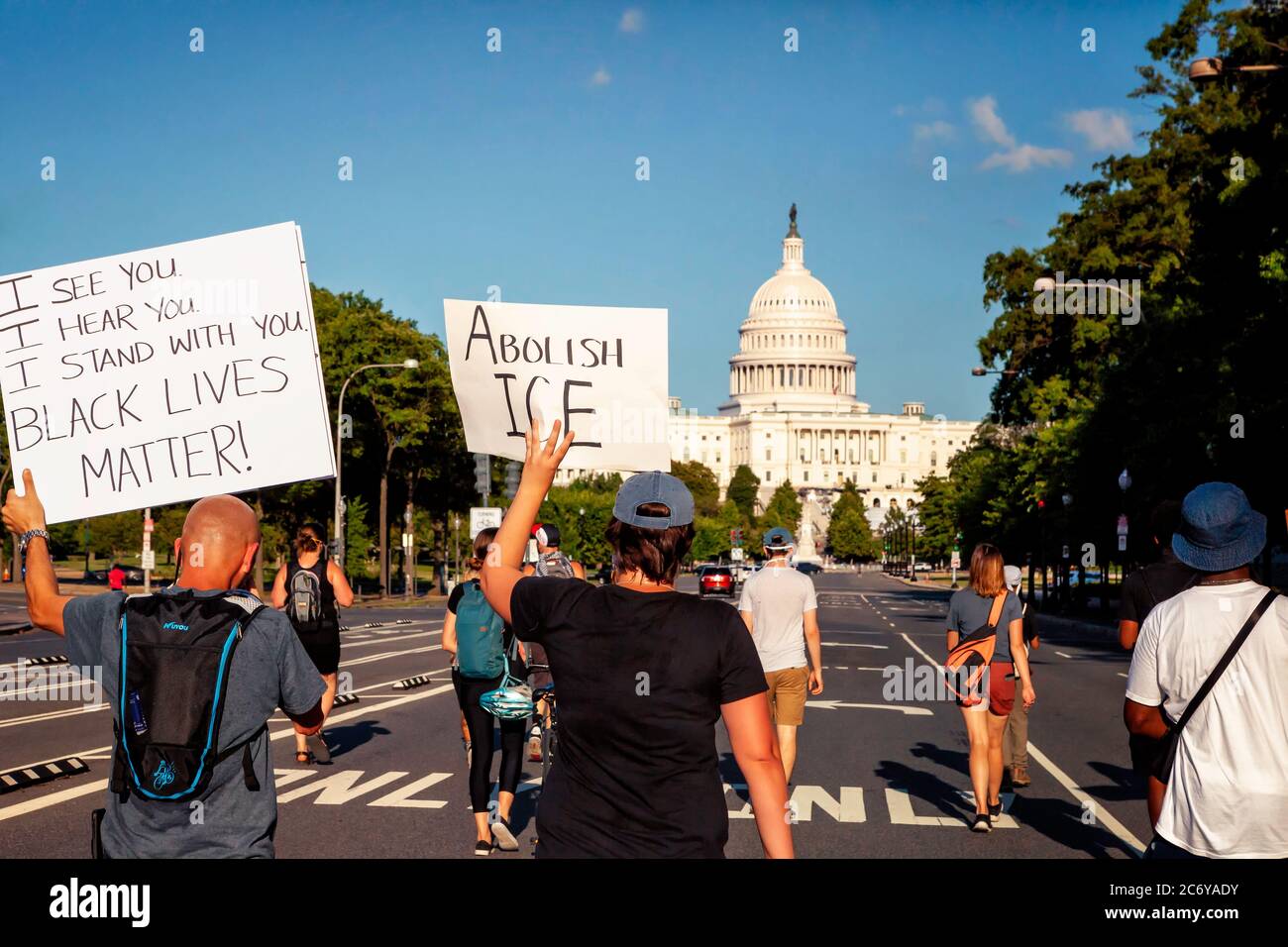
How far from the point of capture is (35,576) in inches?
186

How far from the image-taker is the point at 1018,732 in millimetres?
11914

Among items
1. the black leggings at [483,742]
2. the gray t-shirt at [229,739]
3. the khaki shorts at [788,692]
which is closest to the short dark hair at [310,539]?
the black leggings at [483,742]

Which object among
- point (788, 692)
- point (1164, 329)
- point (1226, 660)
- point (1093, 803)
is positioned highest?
point (1164, 329)

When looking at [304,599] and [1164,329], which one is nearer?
[304,599]

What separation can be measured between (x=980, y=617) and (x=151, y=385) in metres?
6.29

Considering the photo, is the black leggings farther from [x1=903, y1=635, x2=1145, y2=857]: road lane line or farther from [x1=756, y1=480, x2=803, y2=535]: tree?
[x1=756, y1=480, x2=803, y2=535]: tree

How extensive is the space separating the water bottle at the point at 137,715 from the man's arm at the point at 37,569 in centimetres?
43

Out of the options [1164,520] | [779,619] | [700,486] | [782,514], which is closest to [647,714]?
[1164,520]

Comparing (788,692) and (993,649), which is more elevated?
(993,649)

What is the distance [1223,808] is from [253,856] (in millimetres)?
2781

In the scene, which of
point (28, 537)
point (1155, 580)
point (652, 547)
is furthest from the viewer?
point (1155, 580)

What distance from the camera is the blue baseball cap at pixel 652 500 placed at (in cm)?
425

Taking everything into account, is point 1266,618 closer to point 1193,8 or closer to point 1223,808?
point 1223,808

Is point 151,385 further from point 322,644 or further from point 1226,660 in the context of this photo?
point 322,644
